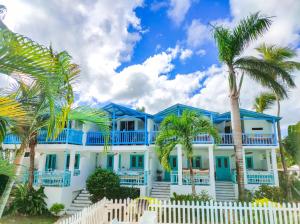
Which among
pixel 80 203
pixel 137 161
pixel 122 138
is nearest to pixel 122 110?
pixel 122 138

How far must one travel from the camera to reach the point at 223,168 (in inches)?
810

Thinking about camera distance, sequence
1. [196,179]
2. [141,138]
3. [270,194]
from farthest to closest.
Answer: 1. [141,138]
2. [196,179]
3. [270,194]

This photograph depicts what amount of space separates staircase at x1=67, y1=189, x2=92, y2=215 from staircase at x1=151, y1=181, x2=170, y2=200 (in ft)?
15.5

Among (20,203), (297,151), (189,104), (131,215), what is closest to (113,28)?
(131,215)

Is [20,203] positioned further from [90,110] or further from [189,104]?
[189,104]

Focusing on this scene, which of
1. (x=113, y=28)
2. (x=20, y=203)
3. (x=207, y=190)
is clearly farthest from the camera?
(x=207, y=190)

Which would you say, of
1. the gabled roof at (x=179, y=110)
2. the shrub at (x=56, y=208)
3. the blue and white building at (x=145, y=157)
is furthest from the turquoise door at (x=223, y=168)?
the shrub at (x=56, y=208)

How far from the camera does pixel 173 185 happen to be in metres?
16.4

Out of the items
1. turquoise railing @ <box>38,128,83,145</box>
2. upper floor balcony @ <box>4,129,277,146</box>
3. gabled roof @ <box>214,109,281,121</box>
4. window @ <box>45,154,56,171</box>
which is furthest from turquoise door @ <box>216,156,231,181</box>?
window @ <box>45,154,56,171</box>

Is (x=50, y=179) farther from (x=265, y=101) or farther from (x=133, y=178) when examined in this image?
(x=265, y=101)

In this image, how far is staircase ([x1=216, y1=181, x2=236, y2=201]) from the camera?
16469 millimetres

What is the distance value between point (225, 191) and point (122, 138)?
8805 millimetres

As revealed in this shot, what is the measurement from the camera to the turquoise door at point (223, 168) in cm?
2037

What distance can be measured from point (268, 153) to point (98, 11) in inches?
682
